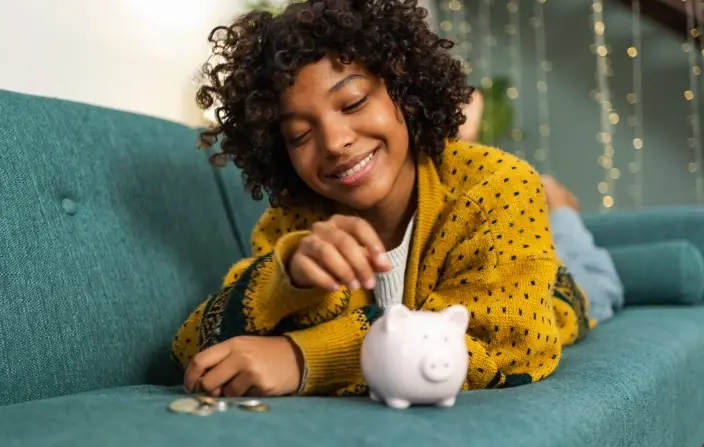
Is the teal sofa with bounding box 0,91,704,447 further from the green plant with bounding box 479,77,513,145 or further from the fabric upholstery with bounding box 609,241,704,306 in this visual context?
the green plant with bounding box 479,77,513,145

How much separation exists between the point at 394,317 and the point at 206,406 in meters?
0.20

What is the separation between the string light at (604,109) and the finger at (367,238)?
2651 millimetres

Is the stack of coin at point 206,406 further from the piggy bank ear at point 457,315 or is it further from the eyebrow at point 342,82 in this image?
the eyebrow at point 342,82

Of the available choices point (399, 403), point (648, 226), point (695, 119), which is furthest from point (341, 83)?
point (695, 119)

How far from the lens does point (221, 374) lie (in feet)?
2.58

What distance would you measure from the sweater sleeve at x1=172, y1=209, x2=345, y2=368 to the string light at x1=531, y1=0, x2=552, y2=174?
2.49 metres

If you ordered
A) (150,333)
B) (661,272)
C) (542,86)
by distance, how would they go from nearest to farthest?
(150,333) < (661,272) < (542,86)

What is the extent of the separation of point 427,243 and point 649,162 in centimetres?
231

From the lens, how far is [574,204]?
6.84ft

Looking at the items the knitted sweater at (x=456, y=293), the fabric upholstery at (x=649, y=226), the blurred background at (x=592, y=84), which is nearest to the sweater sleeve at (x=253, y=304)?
the knitted sweater at (x=456, y=293)

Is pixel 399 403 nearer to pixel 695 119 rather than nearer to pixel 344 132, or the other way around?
pixel 344 132

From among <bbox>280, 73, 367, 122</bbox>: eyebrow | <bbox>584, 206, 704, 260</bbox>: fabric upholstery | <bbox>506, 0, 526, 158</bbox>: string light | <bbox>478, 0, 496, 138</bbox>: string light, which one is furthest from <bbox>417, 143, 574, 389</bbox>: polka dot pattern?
<bbox>478, 0, 496, 138</bbox>: string light

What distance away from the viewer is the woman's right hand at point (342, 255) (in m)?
0.67

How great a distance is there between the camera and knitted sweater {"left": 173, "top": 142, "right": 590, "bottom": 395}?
832 mm
